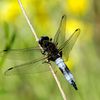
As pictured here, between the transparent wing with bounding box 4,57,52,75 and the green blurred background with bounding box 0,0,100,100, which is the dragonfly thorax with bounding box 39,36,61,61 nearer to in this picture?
the transparent wing with bounding box 4,57,52,75

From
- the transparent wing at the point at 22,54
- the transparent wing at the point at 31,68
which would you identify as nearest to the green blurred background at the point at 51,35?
the transparent wing at the point at 22,54

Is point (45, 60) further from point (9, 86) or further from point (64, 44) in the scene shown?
point (9, 86)

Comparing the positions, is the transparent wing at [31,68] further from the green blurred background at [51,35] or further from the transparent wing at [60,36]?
the green blurred background at [51,35]

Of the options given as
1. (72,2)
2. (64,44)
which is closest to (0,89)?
(64,44)

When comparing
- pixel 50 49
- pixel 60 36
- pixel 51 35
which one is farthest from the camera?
pixel 51 35

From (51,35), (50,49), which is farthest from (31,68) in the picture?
(51,35)

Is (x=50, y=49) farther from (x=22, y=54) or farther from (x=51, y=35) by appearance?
(x=51, y=35)

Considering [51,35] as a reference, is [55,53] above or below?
above
